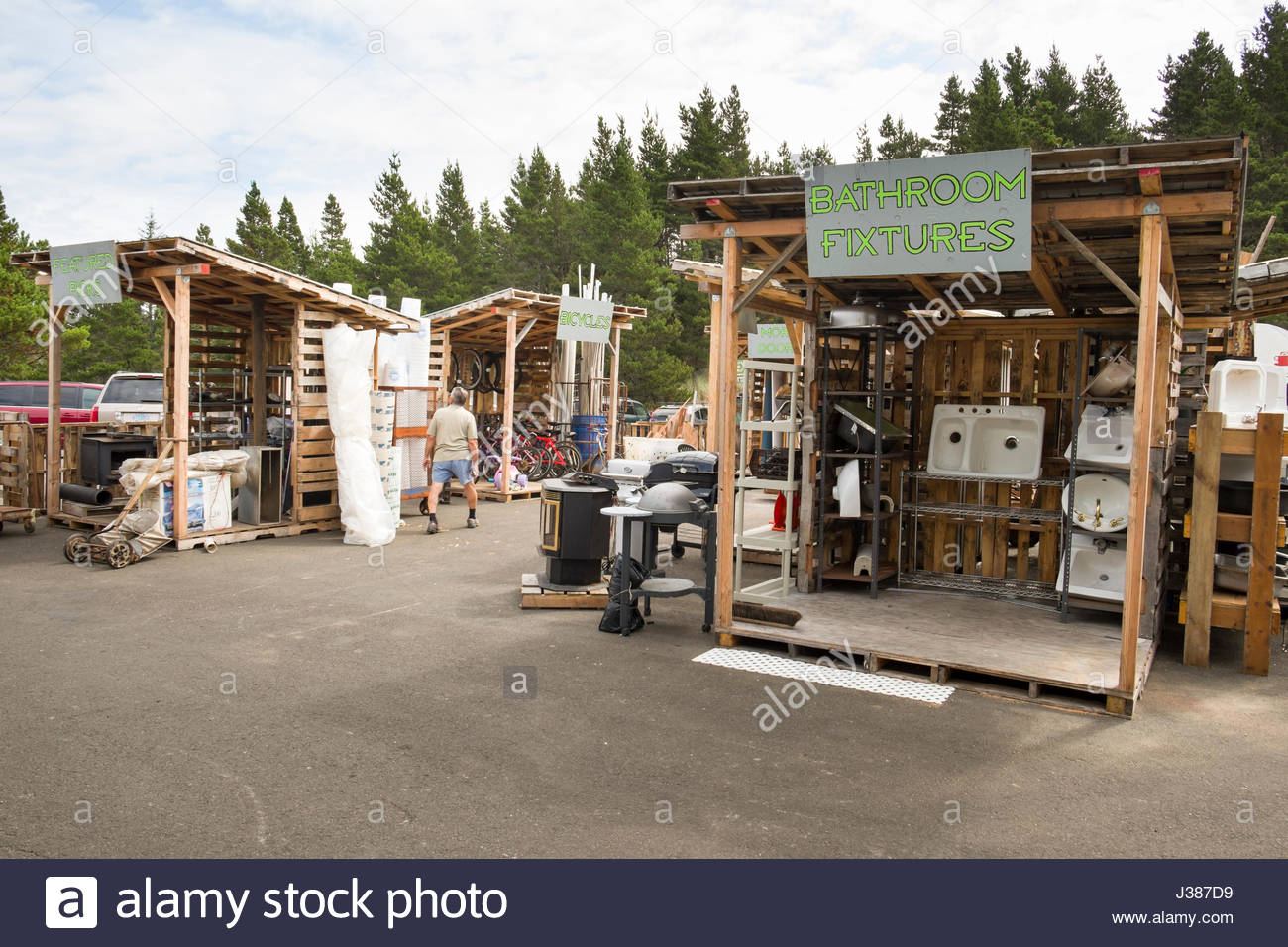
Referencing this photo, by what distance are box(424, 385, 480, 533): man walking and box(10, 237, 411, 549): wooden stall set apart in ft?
4.24

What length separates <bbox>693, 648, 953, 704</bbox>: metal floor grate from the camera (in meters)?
5.90

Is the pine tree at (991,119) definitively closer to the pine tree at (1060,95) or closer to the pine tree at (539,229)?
the pine tree at (1060,95)

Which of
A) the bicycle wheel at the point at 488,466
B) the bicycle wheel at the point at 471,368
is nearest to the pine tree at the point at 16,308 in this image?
the bicycle wheel at the point at 471,368

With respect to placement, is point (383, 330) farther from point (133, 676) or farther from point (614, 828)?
point (614, 828)

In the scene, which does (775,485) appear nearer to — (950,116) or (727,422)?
(727,422)

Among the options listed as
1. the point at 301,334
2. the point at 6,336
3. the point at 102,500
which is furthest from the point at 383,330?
the point at 6,336

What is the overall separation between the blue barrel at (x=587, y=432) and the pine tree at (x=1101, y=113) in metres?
22.6

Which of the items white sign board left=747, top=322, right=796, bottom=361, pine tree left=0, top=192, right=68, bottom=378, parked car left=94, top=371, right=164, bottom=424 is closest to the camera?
white sign board left=747, top=322, right=796, bottom=361

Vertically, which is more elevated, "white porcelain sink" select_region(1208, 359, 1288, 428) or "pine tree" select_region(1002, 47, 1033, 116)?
"pine tree" select_region(1002, 47, 1033, 116)

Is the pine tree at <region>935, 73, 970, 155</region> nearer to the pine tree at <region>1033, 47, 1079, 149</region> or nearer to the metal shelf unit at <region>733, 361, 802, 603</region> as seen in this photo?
the pine tree at <region>1033, 47, 1079, 149</region>

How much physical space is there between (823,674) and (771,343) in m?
8.64

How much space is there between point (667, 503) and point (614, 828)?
13.1 feet

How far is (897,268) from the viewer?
6.01 metres

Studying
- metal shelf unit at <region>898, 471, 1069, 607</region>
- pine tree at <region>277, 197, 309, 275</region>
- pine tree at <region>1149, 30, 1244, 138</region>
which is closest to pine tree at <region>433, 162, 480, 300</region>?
pine tree at <region>277, 197, 309, 275</region>
